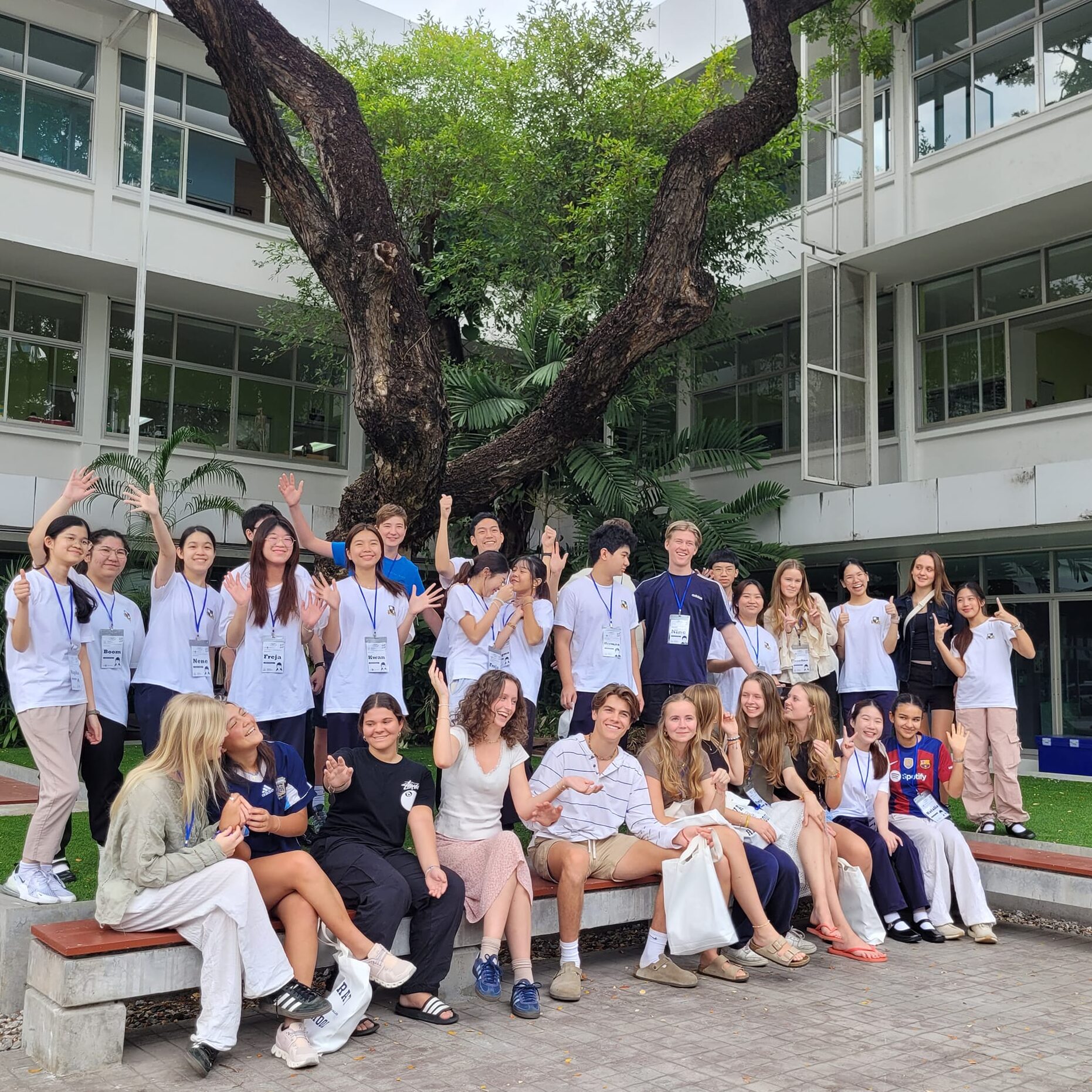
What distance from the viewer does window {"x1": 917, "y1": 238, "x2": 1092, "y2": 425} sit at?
14.3 meters

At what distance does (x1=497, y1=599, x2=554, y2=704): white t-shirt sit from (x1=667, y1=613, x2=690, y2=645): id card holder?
2.71ft

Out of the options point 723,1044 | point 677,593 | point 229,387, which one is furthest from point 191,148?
point 723,1044

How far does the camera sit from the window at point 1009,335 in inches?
561

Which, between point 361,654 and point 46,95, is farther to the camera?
point 46,95

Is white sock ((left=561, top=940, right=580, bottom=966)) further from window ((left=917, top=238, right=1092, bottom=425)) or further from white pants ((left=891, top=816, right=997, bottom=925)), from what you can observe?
window ((left=917, top=238, right=1092, bottom=425))

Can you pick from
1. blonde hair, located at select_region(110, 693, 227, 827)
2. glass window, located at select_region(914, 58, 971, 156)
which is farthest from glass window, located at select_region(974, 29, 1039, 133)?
blonde hair, located at select_region(110, 693, 227, 827)

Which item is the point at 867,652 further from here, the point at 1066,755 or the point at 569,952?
the point at 1066,755

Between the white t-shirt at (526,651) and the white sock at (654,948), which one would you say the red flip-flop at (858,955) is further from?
the white t-shirt at (526,651)

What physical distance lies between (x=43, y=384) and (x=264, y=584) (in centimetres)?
1247

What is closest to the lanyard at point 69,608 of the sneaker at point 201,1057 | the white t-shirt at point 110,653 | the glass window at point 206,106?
the white t-shirt at point 110,653

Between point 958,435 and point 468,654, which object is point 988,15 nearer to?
point 958,435

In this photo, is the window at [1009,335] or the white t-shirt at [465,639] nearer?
the white t-shirt at [465,639]

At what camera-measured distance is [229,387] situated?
1839cm

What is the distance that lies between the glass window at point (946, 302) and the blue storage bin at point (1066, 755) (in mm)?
5804
